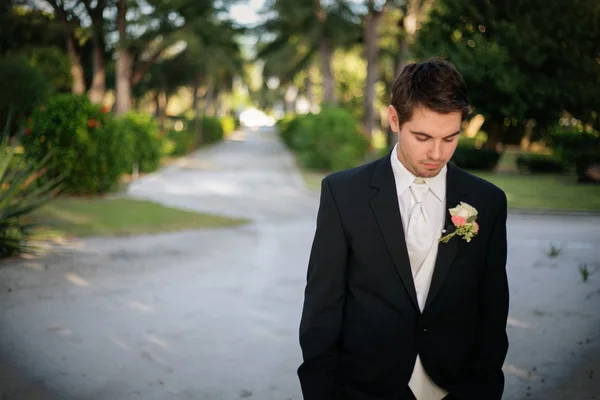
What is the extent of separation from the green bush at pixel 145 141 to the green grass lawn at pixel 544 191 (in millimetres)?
5401

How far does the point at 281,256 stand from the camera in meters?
10.1

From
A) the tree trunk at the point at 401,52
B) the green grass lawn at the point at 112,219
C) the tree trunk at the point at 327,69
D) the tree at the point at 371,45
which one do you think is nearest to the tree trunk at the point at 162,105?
the tree trunk at the point at 327,69

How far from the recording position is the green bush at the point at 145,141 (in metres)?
23.3

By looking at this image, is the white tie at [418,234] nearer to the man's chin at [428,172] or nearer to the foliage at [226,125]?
the man's chin at [428,172]

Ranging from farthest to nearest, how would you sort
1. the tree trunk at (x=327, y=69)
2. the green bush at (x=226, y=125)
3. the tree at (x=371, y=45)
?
the green bush at (x=226, y=125)
the tree trunk at (x=327, y=69)
the tree at (x=371, y=45)

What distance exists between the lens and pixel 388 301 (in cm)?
251

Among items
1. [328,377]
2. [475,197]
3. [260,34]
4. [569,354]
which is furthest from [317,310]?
[260,34]

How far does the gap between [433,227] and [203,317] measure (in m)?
4.66

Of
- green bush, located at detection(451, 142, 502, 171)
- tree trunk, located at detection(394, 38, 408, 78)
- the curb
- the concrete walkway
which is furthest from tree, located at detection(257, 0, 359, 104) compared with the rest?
the concrete walkway

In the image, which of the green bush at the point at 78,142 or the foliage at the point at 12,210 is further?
the green bush at the point at 78,142

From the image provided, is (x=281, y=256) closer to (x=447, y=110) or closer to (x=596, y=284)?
(x=596, y=284)

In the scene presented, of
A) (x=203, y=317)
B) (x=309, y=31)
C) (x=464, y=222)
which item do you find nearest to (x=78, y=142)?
(x=203, y=317)

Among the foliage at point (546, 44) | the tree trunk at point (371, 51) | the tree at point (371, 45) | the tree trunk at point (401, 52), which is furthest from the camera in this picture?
the tree trunk at point (401, 52)

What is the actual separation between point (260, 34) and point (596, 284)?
2799 centimetres
